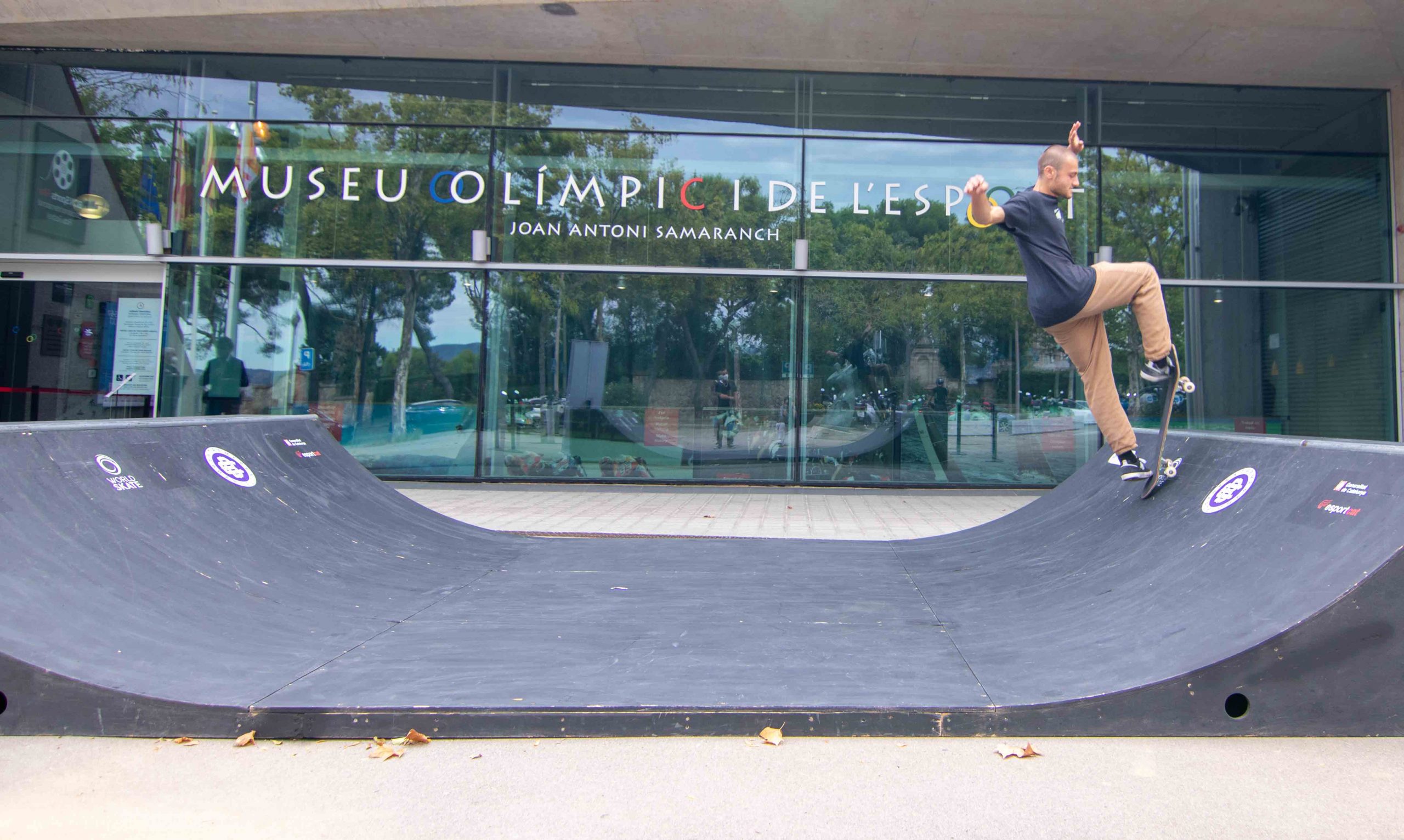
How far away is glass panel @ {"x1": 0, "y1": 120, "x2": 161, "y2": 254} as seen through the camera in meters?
11.9

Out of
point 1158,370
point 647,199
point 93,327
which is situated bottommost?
point 1158,370

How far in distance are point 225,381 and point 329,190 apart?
298 cm

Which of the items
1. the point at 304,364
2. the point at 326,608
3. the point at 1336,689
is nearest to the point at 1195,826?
the point at 1336,689

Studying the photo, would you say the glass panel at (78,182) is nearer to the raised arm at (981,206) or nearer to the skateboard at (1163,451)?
the raised arm at (981,206)

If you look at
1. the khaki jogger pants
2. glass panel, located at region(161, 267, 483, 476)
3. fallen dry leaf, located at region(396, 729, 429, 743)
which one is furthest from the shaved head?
glass panel, located at region(161, 267, 483, 476)

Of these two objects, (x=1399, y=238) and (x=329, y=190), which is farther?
(x=329, y=190)

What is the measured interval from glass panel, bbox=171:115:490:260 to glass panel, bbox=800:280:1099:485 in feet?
16.8

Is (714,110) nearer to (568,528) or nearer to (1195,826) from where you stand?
(568,528)

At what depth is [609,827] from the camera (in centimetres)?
221

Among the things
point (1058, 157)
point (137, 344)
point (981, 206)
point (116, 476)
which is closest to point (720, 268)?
point (1058, 157)

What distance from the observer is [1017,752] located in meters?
2.66

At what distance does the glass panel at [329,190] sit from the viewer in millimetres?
11711

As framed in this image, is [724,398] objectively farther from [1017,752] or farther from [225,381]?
[1017,752]

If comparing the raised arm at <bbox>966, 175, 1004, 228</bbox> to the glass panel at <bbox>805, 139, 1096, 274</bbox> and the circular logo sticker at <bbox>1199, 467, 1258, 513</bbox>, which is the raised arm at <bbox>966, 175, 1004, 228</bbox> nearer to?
the circular logo sticker at <bbox>1199, 467, 1258, 513</bbox>
